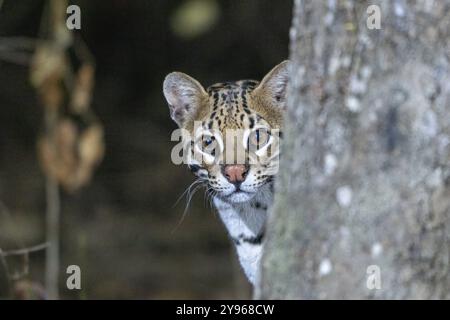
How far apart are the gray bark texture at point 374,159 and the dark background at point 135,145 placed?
477 centimetres

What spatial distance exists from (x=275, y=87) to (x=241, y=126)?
33 centimetres

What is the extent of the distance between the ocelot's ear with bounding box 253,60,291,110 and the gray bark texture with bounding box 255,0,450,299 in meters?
1.77

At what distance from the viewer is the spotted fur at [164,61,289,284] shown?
549 centimetres

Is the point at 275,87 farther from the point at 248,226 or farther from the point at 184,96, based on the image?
the point at 248,226

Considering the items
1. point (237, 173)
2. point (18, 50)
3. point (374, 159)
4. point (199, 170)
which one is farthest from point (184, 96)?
point (18, 50)

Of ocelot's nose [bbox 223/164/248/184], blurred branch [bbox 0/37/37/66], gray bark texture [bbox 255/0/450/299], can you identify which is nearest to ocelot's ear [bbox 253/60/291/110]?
ocelot's nose [bbox 223/164/248/184]

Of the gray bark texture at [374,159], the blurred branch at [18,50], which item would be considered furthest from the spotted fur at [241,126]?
the blurred branch at [18,50]

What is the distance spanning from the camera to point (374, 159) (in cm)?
376

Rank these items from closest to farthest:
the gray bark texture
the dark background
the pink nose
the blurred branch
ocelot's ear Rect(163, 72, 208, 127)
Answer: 1. the gray bark texture
2. the pink nose
3. ocelot's ear Rect(163, 72, 208, 127)
4. the blurred branch
5. the dark background

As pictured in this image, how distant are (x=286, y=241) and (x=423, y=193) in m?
0.54

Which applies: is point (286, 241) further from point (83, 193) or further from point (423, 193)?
point (83, 193)

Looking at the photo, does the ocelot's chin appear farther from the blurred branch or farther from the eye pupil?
the blurred branch

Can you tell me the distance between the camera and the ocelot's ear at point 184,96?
5.93 meters
